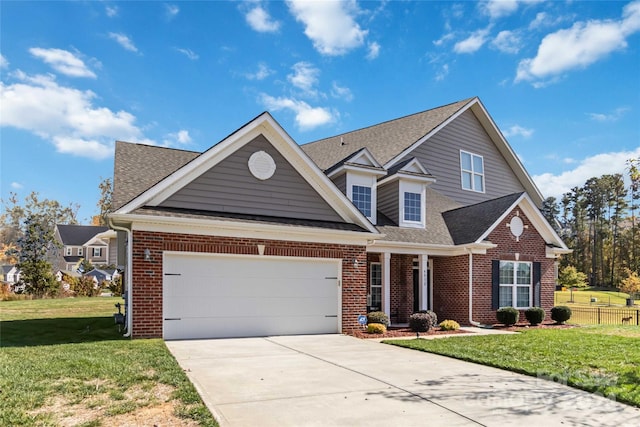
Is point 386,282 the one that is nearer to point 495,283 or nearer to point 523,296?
point 495,283

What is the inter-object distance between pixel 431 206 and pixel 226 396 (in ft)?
49.6

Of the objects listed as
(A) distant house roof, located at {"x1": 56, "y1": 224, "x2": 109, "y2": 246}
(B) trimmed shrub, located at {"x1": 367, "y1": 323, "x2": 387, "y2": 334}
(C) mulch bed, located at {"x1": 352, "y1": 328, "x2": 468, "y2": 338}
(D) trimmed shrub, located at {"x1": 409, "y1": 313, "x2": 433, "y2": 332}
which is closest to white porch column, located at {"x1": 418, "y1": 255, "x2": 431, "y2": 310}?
(C) mulch bed, located at {"x1": 352, "y1": 328, "x2": 468, "y2": 338}

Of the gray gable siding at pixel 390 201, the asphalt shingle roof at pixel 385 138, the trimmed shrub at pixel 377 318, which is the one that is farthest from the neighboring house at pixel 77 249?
the trimmed shrub at pixel 377 318

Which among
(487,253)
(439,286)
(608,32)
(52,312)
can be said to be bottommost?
(52,312)

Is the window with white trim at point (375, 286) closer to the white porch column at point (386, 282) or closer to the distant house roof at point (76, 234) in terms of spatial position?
the white porch column at point (386, 282)

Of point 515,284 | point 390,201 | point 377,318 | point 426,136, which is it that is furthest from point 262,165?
point 515,284

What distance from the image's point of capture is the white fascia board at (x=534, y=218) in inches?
691

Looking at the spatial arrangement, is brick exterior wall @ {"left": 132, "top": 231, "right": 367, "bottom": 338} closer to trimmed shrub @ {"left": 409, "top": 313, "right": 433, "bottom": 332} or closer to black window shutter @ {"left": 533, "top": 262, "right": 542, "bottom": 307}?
trimmed shrub @ {"left": 409, "top": 313, "right": 433, "bottom": 332}

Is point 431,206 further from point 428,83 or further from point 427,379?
point 427,379

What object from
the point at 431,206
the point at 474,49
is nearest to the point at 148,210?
the point at 474,49

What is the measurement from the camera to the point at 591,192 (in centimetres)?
7762

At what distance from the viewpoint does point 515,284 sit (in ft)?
59.0

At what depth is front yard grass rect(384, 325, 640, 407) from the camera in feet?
24.7

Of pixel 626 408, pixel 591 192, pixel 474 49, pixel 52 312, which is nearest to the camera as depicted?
pixel 626 408
